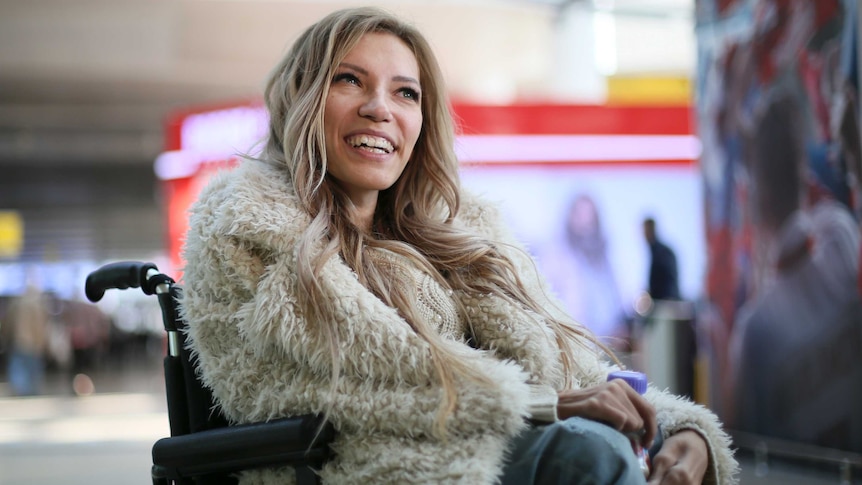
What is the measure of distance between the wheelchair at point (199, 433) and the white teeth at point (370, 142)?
0.44m

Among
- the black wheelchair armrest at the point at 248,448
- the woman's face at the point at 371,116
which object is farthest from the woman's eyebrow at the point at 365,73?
the black wheelchair armrest at the point at 248,448

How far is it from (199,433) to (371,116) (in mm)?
690

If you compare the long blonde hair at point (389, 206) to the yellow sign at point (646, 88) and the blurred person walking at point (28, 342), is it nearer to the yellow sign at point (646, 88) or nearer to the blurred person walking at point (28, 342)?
the blurred person walking at point (28, 342)

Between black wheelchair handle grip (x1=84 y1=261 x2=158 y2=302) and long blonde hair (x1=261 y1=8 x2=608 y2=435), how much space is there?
1.06ft

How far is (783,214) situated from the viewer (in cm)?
465

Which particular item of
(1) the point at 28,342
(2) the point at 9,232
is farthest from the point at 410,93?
(2) the point at 9,232

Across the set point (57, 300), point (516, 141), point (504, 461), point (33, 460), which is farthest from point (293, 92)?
point (57, 300)

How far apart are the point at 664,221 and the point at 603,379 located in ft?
28.6

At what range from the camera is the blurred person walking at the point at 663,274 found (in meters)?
7.70

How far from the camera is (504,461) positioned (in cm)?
138

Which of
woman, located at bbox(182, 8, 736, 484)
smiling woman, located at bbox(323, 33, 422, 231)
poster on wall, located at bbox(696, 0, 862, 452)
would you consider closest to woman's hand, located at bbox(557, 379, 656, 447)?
woman, located at bbox(182, 8, 736, 484)

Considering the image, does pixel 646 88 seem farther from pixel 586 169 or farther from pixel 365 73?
pixel 365 73

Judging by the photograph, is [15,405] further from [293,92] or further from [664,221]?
[293,92]

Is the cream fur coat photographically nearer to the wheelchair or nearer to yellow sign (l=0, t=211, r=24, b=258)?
the wheelchair
